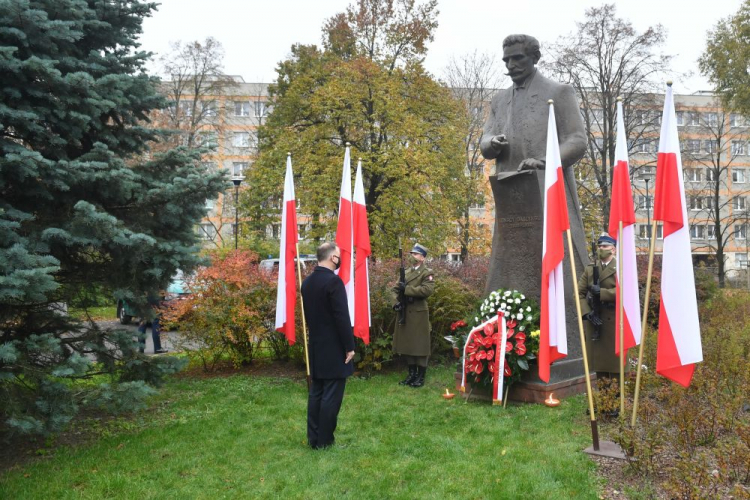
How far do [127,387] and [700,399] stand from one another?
20.2 feet

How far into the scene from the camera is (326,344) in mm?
5641

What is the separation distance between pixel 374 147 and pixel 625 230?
15818 mm

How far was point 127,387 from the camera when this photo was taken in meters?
5.76

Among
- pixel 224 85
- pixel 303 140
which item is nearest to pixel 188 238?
pixel 303 140

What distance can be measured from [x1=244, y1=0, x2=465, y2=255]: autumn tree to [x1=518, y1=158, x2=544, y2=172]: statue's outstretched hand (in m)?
12.3

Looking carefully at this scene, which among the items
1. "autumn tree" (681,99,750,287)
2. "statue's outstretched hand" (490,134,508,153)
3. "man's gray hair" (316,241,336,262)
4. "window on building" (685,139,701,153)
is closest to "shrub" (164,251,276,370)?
"man's gray hair" (316,241,336,262)

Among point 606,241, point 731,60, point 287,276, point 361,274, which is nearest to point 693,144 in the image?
point 731,60

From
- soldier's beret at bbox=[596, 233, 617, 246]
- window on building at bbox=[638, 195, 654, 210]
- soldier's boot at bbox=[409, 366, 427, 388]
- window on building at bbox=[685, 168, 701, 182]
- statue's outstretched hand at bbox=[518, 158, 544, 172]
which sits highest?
window on building at bbox=[685, 168, 701, 182]

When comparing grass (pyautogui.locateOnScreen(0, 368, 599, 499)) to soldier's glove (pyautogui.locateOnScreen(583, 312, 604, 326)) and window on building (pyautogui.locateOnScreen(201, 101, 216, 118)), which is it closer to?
soldier's glove (pyautogui.locateOnScreen(583, 312, 604, 326))

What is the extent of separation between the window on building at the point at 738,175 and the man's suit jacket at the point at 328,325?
200ft

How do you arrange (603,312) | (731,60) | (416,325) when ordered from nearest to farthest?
(603,312) < (416,325) < (731,60)

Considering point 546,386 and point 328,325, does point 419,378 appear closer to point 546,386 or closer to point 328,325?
point 546,386

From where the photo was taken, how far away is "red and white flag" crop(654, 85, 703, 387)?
463cm

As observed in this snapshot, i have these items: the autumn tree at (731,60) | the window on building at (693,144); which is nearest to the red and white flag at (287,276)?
the autumn tree at (731,60)
